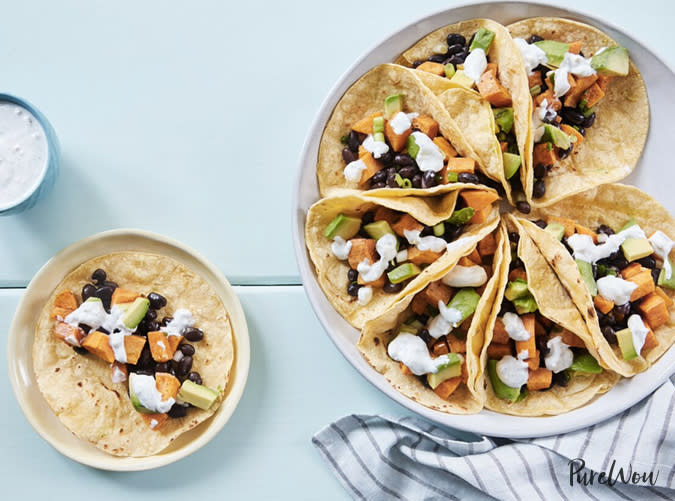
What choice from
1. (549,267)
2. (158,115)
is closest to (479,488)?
(549,267)

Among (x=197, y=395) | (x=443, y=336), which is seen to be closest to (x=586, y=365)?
(x=443, y=336)

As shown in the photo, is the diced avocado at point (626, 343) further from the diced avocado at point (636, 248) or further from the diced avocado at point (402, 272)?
the diced avocado at point (402, 272)

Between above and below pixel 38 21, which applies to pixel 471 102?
below

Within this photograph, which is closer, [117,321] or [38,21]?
[117,321]

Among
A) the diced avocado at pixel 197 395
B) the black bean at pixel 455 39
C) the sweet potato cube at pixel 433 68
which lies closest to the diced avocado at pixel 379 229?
the sweet potato cube at pixel 433 68

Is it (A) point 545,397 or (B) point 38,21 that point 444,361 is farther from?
(B) point 38,21

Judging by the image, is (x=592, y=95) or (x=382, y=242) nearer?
(x=382, y=242)

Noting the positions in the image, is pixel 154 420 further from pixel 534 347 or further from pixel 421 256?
pixel 534 347

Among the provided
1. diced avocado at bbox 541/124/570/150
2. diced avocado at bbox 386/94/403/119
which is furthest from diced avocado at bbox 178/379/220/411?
diced avocado at bbox 541/124/570/150
